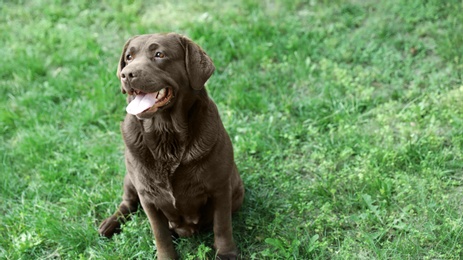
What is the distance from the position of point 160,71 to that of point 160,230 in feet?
3.52

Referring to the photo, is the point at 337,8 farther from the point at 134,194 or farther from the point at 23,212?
the point at 23,212

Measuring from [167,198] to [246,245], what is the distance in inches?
29.1

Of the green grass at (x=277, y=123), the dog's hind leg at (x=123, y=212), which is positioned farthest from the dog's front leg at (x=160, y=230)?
the dog's hind leg at (x=123, y=212)

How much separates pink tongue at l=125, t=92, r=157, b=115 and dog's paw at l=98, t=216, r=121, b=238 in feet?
3.92

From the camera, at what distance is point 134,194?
13.2ft

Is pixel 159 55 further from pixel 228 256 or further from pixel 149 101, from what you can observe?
pixel 228 256

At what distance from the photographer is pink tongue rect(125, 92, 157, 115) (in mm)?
3092

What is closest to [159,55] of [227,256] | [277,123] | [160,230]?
A: [160,230]

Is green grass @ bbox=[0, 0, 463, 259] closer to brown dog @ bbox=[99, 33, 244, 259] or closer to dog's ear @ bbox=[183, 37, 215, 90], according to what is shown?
brown dog @ bbox=[99, 33, 244, 259]

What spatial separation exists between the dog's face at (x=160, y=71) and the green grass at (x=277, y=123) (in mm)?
1127

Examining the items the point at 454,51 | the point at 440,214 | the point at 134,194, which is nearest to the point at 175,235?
the point at 134,194

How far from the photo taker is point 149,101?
312 centimetres

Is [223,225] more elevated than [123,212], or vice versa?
[223,225]

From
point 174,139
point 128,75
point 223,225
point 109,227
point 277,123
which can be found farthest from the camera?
point 277,123
